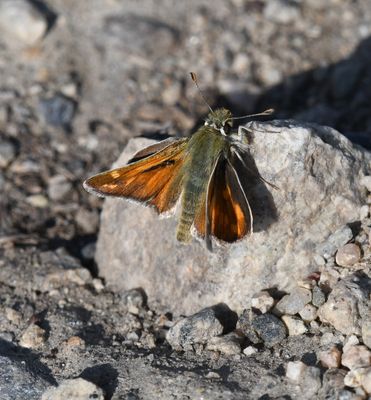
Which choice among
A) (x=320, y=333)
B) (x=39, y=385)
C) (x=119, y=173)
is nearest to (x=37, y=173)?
(x=119, y=173)

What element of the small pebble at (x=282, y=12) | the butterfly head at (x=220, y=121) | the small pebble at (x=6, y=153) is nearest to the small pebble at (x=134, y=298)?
the butterfly head at (x=220, y=121)

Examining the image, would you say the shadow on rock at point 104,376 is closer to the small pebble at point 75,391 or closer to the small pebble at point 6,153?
the small pebble at point 75,391

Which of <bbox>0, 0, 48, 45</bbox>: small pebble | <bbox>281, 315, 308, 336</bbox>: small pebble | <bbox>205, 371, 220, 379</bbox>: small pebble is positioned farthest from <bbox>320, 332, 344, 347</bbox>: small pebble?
<bbox>0, 0, 48, 45</bbox>: small pebble

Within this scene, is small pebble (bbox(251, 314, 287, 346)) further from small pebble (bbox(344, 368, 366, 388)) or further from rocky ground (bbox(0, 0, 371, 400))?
small pebble (bbox(344, 368, 366, 388))

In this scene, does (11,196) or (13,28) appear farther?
(13,28)

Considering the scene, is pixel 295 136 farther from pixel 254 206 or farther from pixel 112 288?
pixel 112 288

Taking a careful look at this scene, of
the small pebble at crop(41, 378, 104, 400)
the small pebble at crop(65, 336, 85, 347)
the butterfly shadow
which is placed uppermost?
the butterfly shadow

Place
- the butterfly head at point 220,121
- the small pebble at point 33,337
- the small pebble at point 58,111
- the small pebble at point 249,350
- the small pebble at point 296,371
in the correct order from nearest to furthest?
the small pebble at point 296,371 → the small pebble at point 249,350 → the small pebble at point 33,337 → the butterfly head at point 220,121 → the small pebble at point 58,111

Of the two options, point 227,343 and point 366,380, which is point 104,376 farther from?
point 366,380
